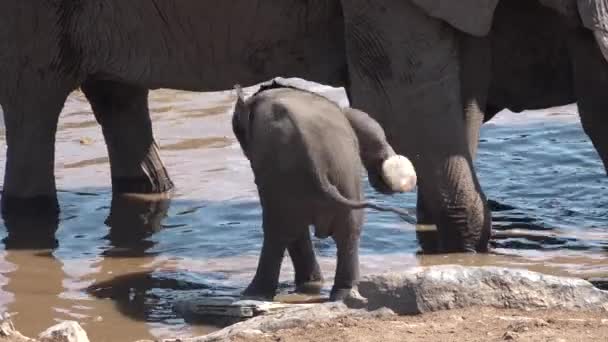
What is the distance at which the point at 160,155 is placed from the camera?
1127cm

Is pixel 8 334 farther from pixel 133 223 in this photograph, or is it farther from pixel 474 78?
pixel 133 223

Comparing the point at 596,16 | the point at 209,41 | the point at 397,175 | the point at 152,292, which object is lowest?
the point at 152,292

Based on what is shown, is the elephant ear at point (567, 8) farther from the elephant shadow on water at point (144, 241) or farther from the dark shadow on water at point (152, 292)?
the dark shadow on water at point (152, 292)

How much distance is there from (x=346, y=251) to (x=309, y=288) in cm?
53

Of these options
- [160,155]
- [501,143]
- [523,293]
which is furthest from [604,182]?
[523,293]

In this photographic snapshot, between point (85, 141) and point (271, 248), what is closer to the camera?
point (271, 248)

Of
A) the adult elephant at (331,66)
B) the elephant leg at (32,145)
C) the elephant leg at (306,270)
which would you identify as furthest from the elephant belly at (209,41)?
the elephant leg at (306,270)

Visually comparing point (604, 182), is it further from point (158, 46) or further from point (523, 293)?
point (523, 293)

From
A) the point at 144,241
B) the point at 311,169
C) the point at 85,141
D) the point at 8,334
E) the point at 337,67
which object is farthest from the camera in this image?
the point at 85,141

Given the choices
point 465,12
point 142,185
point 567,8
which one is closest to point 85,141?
point 142,185

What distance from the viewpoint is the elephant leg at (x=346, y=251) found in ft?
22.4

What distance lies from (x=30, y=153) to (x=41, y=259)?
3.78 feet

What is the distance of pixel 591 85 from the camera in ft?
26.2

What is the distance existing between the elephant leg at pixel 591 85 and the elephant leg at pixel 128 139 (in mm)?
3157
